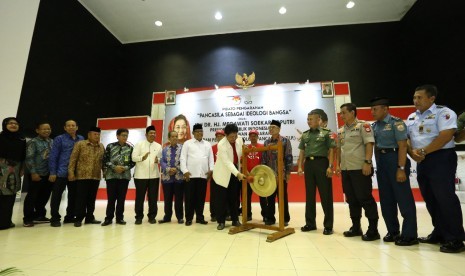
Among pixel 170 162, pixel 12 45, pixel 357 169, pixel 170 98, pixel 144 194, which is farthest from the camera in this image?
pixel 170 98

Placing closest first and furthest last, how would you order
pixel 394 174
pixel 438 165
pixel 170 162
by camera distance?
pixel 438 165, pixel 394 174, pixel 170 162

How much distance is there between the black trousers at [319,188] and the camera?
10.3 ft

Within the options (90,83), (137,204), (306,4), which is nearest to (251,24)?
(306,4)

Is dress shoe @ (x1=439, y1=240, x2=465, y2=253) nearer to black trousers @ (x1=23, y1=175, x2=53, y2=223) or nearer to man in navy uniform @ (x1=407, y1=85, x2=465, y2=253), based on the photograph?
man in navy uniform @ (x1=407, y1=85, x2=465, y2=253)

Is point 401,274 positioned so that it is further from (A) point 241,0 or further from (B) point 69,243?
(A) point 241,0

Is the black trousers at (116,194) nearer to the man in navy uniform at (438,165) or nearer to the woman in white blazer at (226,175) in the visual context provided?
the woman in white blazer at (226,175)

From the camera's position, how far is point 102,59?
26.4 feet

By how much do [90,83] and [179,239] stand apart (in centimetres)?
664

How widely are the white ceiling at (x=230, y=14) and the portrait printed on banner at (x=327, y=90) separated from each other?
104 inches

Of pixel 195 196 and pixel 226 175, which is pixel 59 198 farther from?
pixel 226 175

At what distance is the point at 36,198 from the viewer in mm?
3838

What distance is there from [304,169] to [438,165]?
1.43 meters

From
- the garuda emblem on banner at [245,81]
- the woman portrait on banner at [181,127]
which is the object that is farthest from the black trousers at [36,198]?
the garuda emblem on banner at [245,81]

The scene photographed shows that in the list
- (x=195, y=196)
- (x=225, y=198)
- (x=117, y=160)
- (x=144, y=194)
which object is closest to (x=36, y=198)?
(x=117, y=160)
